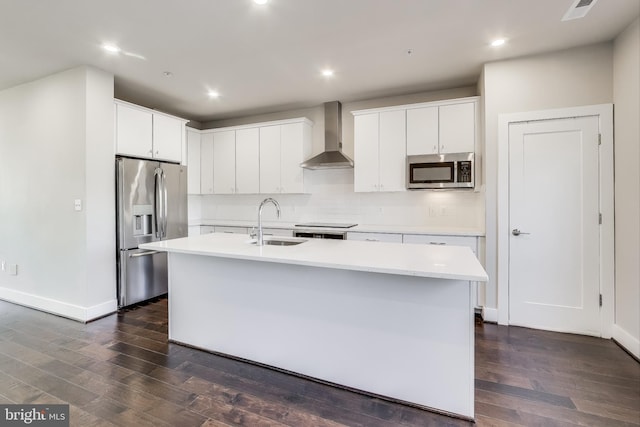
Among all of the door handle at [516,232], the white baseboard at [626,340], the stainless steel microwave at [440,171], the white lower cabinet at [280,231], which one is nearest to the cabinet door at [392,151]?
the stainless steel microwave at [440,171]

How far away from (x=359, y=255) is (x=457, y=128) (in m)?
2.47

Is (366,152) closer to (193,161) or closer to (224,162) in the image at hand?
(224,162)

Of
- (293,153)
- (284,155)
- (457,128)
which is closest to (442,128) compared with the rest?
(457,128)

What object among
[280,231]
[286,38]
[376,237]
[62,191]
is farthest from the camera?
[280,231]

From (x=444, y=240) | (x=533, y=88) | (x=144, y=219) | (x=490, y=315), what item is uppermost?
(x=533, y=88)

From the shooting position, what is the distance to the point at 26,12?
229 cm

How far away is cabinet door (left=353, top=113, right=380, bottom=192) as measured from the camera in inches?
160

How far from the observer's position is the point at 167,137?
4180 mm

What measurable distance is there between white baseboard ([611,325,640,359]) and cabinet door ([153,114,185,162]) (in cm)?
528

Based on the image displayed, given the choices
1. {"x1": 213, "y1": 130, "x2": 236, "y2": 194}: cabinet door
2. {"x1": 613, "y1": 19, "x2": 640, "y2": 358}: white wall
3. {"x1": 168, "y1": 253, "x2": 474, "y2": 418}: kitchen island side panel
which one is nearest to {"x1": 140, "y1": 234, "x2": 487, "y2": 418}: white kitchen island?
{"x1": 168, "y1": 253, "x2": 474, "y2": 418}: kitchen island side panel

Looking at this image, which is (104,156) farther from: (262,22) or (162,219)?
(262,22)

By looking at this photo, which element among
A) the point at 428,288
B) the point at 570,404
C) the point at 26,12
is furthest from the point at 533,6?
the point at 26,12

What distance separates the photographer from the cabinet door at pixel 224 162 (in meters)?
5.02

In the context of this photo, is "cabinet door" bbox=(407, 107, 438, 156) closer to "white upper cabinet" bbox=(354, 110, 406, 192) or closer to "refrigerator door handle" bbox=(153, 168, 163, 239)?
"white upper cabinet" bbox=(354, 110, 406, 192)
